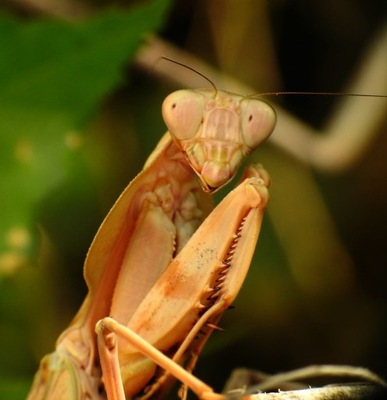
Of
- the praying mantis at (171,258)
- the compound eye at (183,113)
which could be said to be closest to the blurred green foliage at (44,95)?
the praying mantis at (171,258)

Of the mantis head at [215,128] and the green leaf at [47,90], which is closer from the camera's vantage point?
the mantis head at [215,128]

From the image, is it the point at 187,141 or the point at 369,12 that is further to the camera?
the point at 369,12

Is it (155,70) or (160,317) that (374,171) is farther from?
(160,317)

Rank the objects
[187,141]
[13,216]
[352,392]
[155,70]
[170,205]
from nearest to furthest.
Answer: [352,392] < [187,141] < [170,205] < [13,216] < [155,70]

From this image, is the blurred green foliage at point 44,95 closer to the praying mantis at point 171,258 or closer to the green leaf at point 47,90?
the green leaf at point 47,90

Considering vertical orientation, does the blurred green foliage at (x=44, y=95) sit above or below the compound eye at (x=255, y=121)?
below

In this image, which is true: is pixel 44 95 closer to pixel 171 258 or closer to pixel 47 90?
pixel 47 90

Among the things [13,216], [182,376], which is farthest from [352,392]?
[13,216]

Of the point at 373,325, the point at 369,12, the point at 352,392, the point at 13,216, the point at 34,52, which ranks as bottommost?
the point at 373,325
